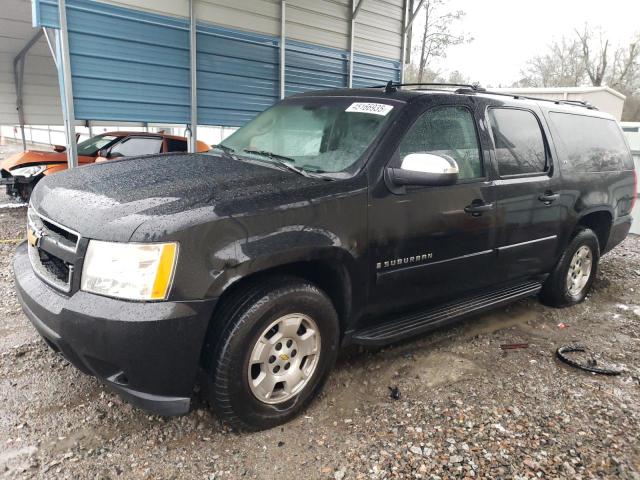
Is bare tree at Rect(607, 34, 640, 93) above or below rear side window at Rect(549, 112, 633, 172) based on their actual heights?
above

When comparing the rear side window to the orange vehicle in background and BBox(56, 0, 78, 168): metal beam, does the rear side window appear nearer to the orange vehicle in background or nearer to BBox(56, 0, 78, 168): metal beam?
the orange vehicle in background

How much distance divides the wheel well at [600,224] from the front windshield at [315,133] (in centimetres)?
280

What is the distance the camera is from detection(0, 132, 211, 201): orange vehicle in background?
7973 millimetres

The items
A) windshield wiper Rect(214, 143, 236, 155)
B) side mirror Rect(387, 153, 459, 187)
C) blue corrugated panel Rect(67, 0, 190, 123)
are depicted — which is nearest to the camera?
side mirror Rect(387, 153, 459, 187)

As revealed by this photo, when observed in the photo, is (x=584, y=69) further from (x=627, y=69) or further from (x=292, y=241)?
(x=292, y=241)

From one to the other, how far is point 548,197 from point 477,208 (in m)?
0.97

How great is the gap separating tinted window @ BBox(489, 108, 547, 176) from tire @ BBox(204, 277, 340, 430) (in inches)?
75.7

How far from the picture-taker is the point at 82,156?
323 inches

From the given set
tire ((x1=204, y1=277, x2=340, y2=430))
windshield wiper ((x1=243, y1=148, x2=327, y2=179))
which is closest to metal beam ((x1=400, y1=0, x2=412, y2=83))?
windshield wiper ((x1=243, y1=148, x2=327, y2=179))

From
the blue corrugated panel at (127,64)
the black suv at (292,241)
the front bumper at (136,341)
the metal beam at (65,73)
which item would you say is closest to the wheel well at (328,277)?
the black suv at (292,241)

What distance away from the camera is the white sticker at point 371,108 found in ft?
10.6

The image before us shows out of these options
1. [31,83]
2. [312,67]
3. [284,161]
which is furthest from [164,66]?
[31,83]

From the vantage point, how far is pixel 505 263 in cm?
384

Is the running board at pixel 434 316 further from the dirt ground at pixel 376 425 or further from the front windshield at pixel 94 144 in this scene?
the front windshield at pixel 94 144
